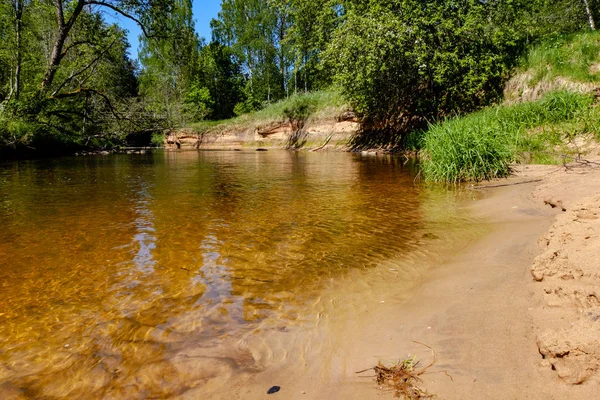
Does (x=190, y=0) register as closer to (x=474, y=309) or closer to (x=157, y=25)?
(x=157, y=25)

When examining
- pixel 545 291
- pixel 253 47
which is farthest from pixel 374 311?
pixel 253 47

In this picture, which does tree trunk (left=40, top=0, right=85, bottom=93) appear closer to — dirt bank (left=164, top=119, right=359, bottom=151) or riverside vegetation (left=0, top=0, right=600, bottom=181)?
riverside vegetation (left=0, top=0, right=600, bottom=181)

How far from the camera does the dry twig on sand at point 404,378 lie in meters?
1.65

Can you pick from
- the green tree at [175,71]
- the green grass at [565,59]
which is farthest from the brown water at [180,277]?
the green tree at [175,71]

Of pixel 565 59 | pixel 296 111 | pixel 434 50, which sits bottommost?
pixel 565 59

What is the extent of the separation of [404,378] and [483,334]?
0.63 meters

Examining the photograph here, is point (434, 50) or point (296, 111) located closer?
point (434, 50)

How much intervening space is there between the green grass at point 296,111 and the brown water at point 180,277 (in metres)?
19.2

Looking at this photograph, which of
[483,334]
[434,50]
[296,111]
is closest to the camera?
[483,334]

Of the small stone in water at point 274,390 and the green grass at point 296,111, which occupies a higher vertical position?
the green grass at point 296,111

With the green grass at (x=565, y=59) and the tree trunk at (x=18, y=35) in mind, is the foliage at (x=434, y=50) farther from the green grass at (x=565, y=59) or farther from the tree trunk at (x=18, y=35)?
the tree trunk at (x=18, y=35)

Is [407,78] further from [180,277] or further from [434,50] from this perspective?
[180,277]

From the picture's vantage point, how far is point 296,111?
29.5m

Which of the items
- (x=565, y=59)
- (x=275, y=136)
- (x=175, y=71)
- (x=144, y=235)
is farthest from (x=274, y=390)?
(x=175, y=71)
